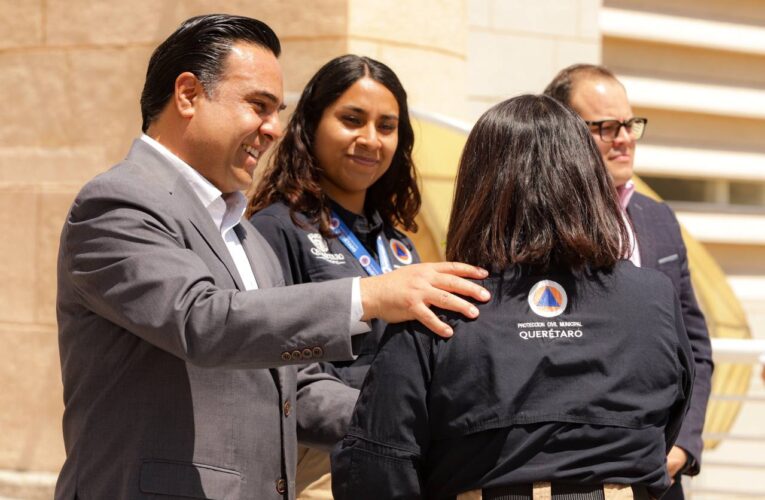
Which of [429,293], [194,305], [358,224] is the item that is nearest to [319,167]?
[358,224]

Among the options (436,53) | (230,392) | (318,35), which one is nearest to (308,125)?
(230,392)

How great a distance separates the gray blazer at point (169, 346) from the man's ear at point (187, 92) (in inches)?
4.6

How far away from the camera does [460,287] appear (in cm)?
198

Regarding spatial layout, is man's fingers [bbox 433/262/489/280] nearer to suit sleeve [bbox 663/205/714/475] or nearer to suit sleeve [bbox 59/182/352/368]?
suit sleeve [bbox 59/182/352/368]

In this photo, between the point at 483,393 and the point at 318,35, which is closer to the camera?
the point at 483,393

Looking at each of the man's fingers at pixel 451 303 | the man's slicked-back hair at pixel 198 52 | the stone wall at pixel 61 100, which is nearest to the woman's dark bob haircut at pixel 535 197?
the man's fingers at pixel 451 303

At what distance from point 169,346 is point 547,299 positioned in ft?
2.37

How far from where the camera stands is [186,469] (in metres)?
2.20

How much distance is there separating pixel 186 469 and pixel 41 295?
4.09 m

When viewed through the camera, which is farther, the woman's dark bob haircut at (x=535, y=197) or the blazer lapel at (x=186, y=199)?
the blazer lapel at (x=186, y=199)

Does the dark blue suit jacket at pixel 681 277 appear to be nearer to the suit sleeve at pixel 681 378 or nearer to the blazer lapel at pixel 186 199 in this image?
the suit sleeve at pixel 681 378

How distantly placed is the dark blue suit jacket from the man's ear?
63.6 inches

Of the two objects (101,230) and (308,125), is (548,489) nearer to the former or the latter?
(101,230)

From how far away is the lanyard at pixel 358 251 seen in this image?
11.2 feet
